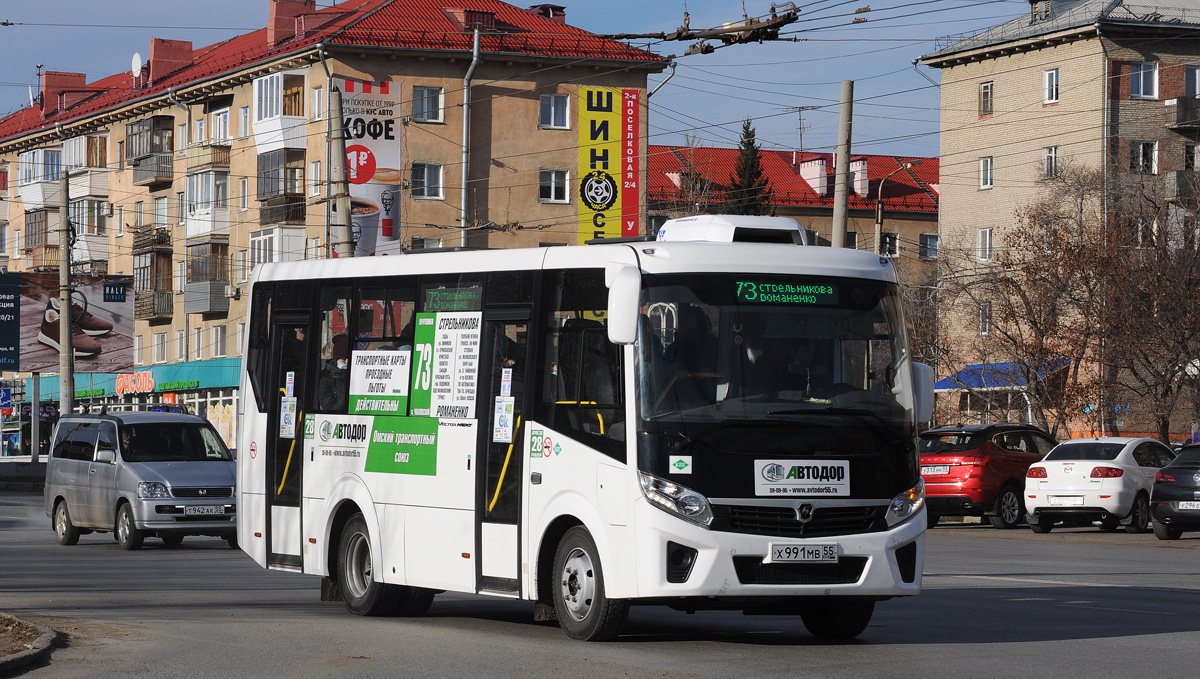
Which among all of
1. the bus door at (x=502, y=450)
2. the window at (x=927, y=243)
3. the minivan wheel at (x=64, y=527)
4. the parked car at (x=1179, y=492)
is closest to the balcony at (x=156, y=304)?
the window at (x=927, y=243)

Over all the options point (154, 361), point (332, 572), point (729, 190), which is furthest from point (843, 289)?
point (729, 190)

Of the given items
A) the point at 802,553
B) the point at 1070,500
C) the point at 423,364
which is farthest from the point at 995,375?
the point at 802,553

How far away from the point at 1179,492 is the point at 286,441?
15763mm

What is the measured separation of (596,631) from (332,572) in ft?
12.1

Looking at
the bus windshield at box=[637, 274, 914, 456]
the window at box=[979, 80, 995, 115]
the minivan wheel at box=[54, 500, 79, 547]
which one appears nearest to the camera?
the bus windshield at box=[637, 274, 914, 456]

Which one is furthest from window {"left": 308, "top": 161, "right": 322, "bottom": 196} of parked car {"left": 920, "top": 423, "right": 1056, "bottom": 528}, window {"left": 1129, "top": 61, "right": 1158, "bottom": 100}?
parked car {"left": 920, "top": 423, "right": 1056, "bottom": 528}

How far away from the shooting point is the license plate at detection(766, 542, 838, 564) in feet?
38.3

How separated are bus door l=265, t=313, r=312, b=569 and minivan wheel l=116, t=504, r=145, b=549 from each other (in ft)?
28.0

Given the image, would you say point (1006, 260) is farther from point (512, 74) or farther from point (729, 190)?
point (729, 190)

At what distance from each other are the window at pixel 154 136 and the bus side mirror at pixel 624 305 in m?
66.5

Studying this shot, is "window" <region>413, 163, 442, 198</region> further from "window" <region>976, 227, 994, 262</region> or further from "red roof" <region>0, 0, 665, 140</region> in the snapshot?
"window" <region>976, 227, 994, 262</region>

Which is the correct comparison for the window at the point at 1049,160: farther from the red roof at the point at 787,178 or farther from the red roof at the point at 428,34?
the red roof at the point at 787,178

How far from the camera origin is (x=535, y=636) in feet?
42.2

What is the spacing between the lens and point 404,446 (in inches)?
557
